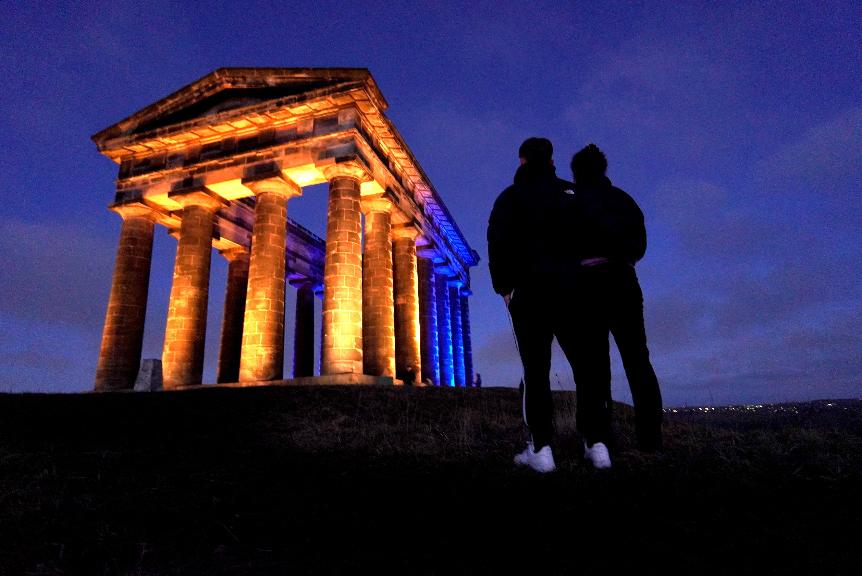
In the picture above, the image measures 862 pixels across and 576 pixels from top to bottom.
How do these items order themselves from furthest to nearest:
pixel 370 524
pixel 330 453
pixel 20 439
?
1. pixel 20 439
2. pixel 330 453
3. pixel 370 524

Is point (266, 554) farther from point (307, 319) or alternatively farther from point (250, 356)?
point (307, 319)

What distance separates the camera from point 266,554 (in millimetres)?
2740

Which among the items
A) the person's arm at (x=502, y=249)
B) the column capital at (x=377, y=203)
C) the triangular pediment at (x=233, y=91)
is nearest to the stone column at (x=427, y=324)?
the column capital at (x=377, y=203)

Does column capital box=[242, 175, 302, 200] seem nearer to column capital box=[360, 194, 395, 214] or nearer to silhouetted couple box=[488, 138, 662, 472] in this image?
column capital box=[360, 194, 395, 214]

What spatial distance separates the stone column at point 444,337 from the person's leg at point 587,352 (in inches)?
835

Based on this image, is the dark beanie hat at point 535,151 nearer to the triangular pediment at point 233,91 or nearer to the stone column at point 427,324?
the triangular pediment at point 233,91

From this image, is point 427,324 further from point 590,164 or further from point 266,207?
point 590,164

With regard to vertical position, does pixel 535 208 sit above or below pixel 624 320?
above

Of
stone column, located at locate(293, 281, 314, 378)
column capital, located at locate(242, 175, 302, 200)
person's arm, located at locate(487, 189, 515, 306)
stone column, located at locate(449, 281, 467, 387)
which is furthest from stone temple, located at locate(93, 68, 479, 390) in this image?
person's arm, located at locate(487, 189, 515, 306)

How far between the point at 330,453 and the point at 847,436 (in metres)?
5.17

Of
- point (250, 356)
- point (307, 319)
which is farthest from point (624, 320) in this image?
point (307, 319)

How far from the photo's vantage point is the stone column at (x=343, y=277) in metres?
14.7

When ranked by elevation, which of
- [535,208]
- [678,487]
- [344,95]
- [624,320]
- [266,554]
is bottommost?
[266,554]

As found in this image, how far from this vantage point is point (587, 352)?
407cm
